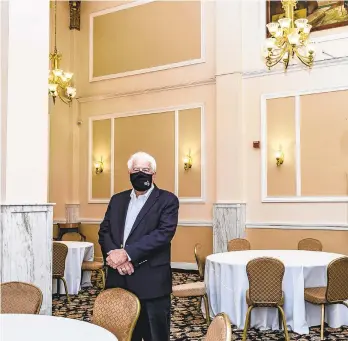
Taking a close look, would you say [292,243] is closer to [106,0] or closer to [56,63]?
[56,63]

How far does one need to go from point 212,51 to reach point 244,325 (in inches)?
253

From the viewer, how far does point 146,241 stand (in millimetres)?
3250

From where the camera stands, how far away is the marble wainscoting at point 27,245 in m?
4.71

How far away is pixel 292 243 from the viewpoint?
9.14 metres

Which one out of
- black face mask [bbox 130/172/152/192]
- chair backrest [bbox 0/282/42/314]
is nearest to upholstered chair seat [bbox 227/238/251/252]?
black face mask [bbox 130/172/152/192]

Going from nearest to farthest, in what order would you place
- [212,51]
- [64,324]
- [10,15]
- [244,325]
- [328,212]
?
1. [64,324]
2. [10,15]
3. [244,325]
4. [328,212]
5. [212,51]

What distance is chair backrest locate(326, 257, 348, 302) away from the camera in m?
5.05

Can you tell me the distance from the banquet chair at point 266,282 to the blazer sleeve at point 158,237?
5.97 ft

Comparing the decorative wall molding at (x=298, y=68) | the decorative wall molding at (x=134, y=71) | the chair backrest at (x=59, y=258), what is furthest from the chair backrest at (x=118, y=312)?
the decorative wall molding at (x=134, y=71)

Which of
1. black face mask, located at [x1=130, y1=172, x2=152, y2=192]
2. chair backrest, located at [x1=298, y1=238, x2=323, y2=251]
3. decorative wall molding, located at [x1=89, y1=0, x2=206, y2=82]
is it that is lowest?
chair backrest, located at [x1=298, y1=238, x2=323, y2=251]

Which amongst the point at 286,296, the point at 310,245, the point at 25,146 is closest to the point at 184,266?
the point at 310,245

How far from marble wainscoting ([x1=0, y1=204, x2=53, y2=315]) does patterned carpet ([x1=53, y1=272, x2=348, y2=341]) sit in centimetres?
126

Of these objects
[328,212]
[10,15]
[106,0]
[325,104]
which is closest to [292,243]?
[328,212]

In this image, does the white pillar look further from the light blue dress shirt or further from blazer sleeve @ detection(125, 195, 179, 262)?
blazer sleeve @ detection(125, 195, 179, 262)
